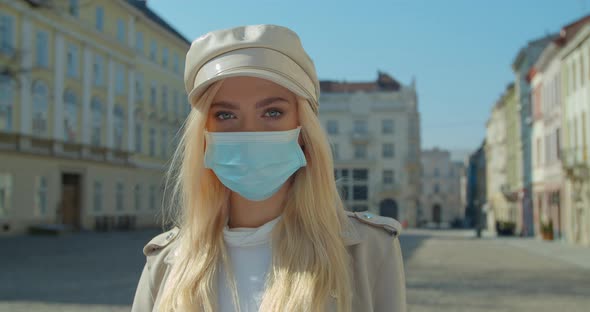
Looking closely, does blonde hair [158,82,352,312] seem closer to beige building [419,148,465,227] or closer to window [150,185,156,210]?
window [150,185,156,210]

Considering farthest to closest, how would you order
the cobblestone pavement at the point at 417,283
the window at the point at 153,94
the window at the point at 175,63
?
the window at the point at 175,63, the window at the point at 153,94, the cobblestone pavement at the point at 417,283

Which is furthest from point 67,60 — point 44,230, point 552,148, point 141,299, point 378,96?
point 378,96

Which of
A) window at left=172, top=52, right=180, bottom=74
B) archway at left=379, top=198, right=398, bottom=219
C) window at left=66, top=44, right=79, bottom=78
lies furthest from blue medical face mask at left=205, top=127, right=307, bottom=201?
archway at left=379, top=198, right=398, bottom=219

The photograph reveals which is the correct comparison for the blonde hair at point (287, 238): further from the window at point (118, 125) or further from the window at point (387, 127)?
the window at point (387, 127)

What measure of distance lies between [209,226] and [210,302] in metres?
0.25

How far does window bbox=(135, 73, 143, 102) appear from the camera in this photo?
146 ft

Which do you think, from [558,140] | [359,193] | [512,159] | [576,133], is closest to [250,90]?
[359,193]

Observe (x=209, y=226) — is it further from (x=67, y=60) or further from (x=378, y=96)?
(x=378, y=96)

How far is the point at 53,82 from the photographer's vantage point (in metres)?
33.9

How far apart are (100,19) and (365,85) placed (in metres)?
49.8

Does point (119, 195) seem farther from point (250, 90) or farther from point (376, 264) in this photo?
point (376, 264)

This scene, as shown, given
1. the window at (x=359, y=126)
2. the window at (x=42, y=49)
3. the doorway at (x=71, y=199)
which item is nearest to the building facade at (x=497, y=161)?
the window at (x=359, y=126)

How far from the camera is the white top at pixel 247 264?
82.7 inches

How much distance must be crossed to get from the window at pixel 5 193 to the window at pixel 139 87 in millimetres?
15395
